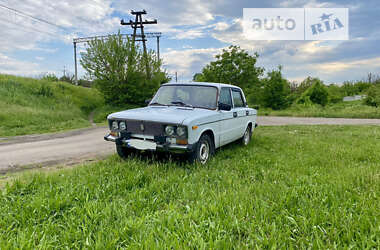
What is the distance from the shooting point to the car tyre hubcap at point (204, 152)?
15.1 feet

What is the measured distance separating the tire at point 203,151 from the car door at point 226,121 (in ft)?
1.62

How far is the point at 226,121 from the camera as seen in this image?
17.8 ft

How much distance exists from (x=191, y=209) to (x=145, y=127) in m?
Answer: 2.13

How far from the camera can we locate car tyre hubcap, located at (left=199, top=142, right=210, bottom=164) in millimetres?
4591

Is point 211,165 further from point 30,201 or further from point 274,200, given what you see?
point 30,201

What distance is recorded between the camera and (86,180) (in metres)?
3.56

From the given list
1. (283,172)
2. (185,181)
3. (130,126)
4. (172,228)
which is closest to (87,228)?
(172,228)

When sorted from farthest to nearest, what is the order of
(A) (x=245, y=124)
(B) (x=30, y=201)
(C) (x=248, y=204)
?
(A) (x=245, y=124) < (B) (x=30, y=201) < (C) (x=248, y=204)

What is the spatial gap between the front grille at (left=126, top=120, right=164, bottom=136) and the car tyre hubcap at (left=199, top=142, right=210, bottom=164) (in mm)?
900

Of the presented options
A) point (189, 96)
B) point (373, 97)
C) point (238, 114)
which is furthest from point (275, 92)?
point (189, 96)

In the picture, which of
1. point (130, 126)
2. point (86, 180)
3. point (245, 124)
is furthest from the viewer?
point (245, 124)

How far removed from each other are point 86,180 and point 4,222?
121 centimetres

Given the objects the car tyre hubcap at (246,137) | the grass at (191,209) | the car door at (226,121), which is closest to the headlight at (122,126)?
the grass at (191,209)

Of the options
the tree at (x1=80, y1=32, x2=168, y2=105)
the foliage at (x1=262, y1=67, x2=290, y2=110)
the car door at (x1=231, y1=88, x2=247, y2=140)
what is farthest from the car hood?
the foliage at (x1=262, y1=67, x2=290, y2=110)
